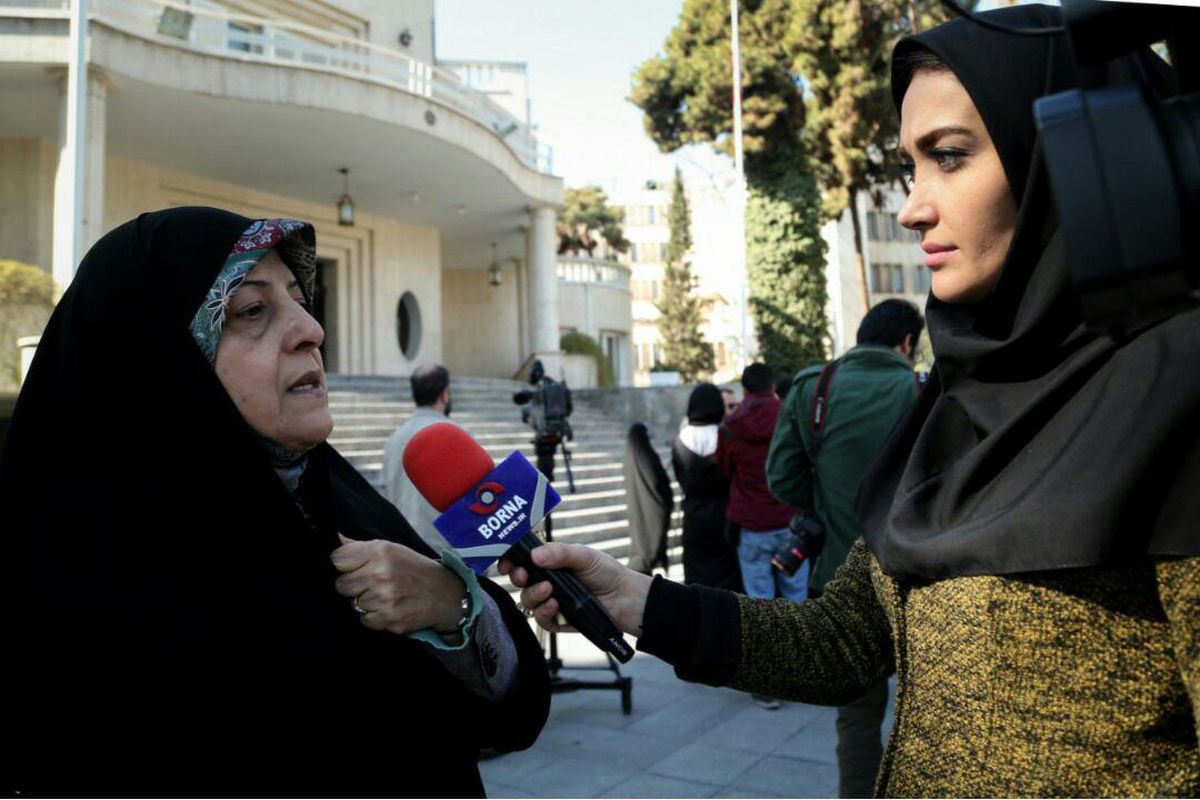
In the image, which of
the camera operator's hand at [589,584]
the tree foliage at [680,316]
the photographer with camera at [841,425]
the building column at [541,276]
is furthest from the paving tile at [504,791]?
the tree foliage at [680,316]

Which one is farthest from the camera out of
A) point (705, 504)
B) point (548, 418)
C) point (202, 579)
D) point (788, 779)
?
point (548, 418)

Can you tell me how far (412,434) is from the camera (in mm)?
4656

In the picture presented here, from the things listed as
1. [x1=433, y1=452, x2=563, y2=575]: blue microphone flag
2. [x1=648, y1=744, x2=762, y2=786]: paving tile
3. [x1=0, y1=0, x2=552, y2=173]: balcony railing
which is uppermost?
[x1=0, y1=0, x2=552, y2=173]: balcony railing

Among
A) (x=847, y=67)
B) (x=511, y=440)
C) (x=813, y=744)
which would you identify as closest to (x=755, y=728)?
(x=813, y=744)

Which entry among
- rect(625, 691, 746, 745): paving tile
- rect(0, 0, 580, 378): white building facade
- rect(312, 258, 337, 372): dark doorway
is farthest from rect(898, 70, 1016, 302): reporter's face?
rect(312, 258, 337, 372): dark doorway

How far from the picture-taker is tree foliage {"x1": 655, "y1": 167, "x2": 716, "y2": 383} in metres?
45.4

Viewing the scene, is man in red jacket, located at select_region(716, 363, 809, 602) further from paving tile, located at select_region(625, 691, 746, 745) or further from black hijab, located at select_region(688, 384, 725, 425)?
paving tile, located at select_region(625, 691, 746, 745)

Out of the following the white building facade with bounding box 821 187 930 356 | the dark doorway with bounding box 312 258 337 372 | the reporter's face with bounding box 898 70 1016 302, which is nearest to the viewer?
the reporter's face with bounding box 898 70 1016 302

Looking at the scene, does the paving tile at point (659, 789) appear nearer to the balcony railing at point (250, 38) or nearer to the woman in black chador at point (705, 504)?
the woman in black chador at point (705, 504)

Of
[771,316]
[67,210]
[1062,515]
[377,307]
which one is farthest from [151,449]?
[771,316]

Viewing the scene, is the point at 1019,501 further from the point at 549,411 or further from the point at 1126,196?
the point at 549,411

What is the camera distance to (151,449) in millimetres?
1473

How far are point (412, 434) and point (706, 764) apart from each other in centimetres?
228

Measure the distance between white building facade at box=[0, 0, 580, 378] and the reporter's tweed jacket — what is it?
9.08m
